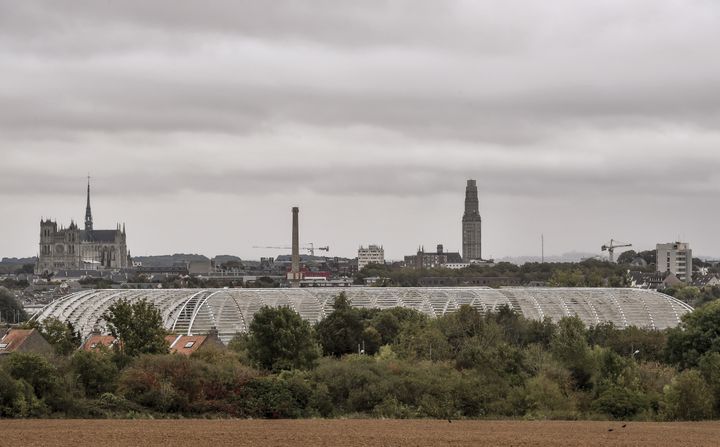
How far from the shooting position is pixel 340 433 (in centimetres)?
3650

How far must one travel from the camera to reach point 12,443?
33.1 meters

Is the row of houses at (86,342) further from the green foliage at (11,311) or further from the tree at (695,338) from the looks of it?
the green foliage at (11,311)

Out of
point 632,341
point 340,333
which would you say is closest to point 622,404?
point 632,341

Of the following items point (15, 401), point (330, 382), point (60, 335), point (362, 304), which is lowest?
point (15, 401)

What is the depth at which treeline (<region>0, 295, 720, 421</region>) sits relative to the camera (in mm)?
43438

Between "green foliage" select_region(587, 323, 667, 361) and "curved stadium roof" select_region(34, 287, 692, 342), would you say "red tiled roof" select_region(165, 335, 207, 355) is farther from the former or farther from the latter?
"green foliage" select_region(587, 323, 667, 361)

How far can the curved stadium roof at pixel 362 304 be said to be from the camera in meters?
75.6

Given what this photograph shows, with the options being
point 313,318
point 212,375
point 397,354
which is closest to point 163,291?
point 313,318

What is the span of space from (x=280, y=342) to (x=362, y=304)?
31.3m

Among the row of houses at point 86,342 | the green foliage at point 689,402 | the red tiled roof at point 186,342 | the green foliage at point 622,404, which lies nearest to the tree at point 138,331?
the row of houses at point 86,342

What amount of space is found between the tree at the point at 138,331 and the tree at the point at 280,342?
407 centimetres

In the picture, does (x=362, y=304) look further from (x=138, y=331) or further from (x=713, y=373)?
(x=713, y=373)

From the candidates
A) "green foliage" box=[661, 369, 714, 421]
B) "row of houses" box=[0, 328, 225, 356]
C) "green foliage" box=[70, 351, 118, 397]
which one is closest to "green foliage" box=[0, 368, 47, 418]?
"green foliage" box=[70, 351, 118, 397]

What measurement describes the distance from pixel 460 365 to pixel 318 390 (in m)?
11.1
